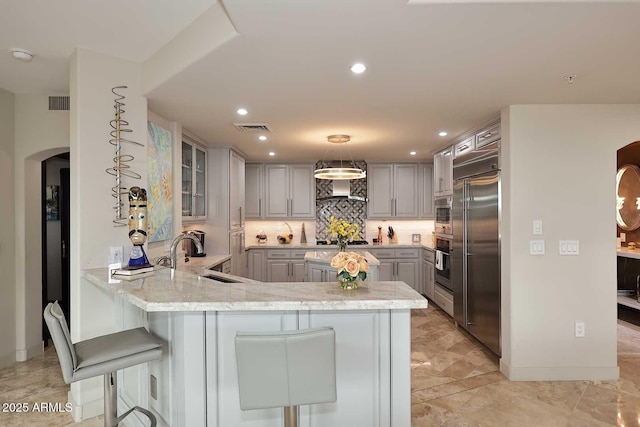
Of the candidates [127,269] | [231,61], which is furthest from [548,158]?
[127,269]

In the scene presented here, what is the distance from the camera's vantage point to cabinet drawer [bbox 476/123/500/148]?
140 inches

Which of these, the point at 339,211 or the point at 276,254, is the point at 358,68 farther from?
the point at 339,211

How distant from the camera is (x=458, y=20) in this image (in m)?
1.82

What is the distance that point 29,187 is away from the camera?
11.8 feet

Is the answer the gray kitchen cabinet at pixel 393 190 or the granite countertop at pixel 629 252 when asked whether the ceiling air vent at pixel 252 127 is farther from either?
the granite countertop at pixel 629 252

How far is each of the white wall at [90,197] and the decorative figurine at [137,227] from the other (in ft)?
0.93

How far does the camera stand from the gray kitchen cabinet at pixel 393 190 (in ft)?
21.7

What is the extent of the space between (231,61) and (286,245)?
4.44 meters

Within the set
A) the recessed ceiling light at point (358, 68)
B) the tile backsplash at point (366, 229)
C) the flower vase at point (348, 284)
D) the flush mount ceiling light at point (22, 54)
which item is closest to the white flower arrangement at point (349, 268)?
the flower vase at point (348, 284)

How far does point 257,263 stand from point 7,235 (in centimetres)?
348

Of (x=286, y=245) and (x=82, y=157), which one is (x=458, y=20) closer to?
(x=82, y=157)

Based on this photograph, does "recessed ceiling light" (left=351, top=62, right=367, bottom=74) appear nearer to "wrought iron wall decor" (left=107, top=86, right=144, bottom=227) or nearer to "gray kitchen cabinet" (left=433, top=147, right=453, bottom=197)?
"wrought iron wall decor" (left=107, top=86, right=144, bottom=227)

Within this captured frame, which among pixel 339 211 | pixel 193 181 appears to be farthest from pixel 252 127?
pixel 339 211

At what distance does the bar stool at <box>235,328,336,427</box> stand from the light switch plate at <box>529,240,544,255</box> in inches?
97.2
